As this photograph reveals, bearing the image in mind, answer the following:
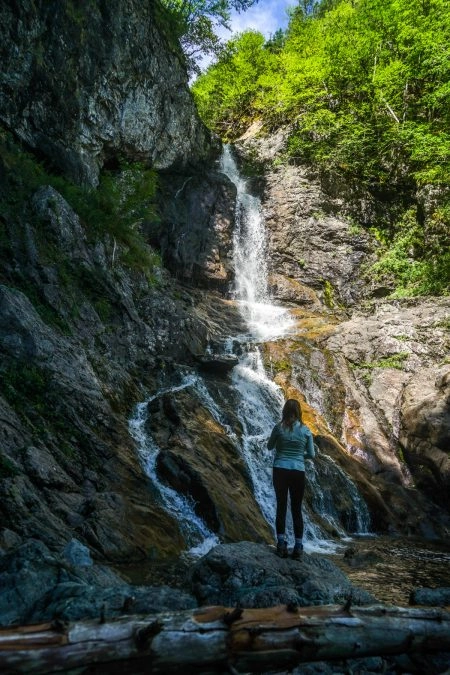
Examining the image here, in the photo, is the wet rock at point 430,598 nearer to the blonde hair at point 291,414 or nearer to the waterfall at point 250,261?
the blonde hair at point 291,414

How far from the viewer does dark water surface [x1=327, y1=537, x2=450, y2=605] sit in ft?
23.3

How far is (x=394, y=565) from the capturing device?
341 inches

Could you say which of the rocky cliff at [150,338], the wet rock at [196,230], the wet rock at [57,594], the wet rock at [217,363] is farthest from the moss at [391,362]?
the wet rock at [57,594]

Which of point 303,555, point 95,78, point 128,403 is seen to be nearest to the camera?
point 303,555

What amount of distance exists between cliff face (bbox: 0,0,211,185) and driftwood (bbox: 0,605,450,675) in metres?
15.0

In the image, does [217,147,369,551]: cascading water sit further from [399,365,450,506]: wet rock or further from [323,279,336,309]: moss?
[399,365,450,506]: wet rock

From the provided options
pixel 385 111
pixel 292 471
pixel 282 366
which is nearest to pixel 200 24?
pixel 385 111

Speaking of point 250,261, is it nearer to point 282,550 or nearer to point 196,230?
point 196,230

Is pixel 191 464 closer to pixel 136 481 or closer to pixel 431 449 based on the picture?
pixel 136 481

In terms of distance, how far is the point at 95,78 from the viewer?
16625 mm

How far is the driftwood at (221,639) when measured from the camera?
8.20 ft

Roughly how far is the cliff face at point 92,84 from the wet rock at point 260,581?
46.0 ft

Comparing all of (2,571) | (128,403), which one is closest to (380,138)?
(128,403)

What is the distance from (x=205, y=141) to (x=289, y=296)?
8916 millimetres
